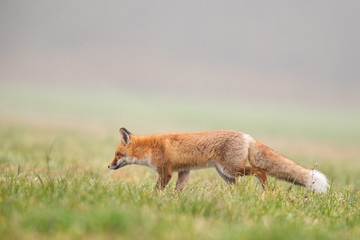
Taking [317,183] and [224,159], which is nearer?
[317,183]

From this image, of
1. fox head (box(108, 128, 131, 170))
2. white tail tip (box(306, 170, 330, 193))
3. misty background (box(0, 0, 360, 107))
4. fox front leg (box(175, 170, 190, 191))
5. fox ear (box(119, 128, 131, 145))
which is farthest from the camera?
misty background (box(0, 0, 360, 107))

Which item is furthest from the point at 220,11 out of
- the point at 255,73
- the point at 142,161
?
the point at 142,161

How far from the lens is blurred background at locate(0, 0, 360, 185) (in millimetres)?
105625

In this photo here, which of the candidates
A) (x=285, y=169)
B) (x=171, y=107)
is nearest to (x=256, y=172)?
(x=285, y=169)

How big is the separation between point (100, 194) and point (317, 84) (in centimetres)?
12536

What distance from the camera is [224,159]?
23.4 feet

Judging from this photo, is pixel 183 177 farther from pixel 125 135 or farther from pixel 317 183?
pixel 317 183

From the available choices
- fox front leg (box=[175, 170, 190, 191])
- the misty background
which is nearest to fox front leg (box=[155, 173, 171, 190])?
fox front leg (box=[175, 170, 190, 191])

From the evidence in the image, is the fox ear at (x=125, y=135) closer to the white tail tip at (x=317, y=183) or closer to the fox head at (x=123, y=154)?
the fox head at (x=123, y=154)

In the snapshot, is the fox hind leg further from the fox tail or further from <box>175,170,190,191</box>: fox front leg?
<box>175,170,190,191</box>: fox front leg

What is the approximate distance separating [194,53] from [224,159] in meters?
139

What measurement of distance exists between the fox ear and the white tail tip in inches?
142

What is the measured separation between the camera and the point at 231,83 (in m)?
120

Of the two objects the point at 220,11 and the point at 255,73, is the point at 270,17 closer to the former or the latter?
the point at 220,11
